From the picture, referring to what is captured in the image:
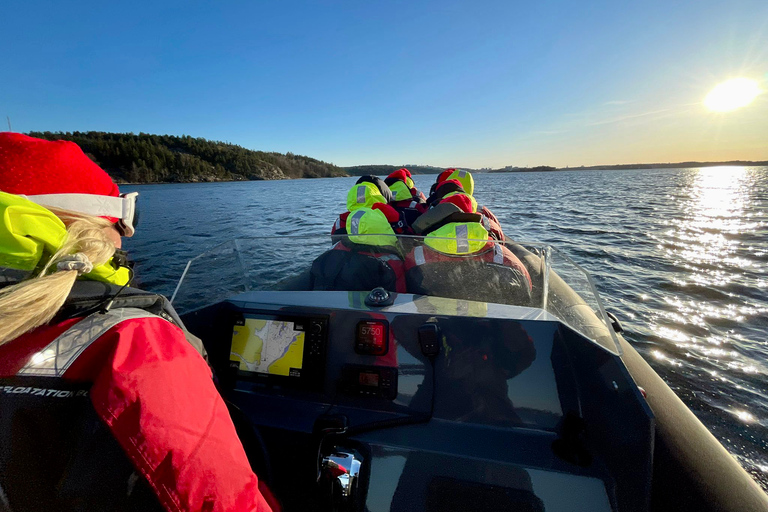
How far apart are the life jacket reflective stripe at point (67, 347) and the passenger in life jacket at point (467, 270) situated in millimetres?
1515

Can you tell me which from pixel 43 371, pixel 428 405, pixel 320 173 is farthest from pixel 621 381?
pixel 320 173

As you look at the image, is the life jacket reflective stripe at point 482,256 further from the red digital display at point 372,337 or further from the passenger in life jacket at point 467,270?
the red digital display at point 372,337

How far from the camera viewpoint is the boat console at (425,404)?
134 centimetres

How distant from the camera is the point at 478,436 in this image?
60.7 inches

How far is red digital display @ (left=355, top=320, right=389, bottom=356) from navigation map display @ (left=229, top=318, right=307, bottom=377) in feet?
0.99

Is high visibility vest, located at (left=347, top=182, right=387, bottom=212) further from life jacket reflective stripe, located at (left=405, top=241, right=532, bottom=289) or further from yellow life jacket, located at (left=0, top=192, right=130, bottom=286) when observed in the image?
yellow life jacket, located at (left=0, top=192, right=130, bottom=286)

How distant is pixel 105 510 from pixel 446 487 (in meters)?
1.20

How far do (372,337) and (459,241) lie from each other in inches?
30.8

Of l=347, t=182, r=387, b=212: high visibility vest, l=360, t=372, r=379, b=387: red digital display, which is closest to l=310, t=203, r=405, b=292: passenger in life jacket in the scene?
l=360, t=372, r=379, b=387: red digital display

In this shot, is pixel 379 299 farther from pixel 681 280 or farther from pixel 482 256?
pixel 681 280

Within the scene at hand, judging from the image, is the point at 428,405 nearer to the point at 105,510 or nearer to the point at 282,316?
the point at 282,316

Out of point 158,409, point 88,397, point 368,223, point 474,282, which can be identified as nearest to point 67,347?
point 88,397

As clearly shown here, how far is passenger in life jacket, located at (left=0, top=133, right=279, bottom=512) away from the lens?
2.02ft

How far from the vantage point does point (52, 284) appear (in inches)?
26.9
